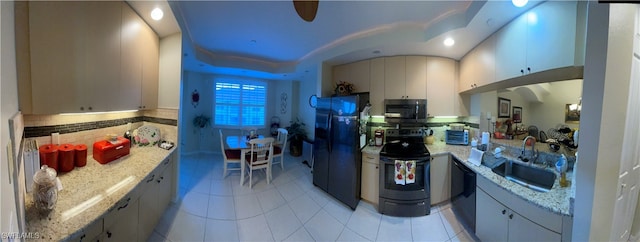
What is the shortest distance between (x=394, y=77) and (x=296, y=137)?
2.77 meters

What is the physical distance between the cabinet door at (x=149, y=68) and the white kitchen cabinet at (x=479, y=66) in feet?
11.3

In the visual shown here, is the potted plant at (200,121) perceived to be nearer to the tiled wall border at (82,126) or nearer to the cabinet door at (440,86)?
the tiled wall border at (82,126)

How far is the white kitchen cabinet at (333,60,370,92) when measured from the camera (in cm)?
293

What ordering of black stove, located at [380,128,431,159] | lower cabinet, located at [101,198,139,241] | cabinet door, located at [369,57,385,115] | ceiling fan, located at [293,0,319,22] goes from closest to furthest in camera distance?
1. ceiling fan, located at [293,0,319,22]
2. lower cabinet, located at [101,198,139,241]
3. black stove, located at [380,128,431,159]
4. cabinet door, located at [369,57,385,115]

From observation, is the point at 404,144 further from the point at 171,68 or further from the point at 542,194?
the point at 171,68

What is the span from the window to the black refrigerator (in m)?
2.77

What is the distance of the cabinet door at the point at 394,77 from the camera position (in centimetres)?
277

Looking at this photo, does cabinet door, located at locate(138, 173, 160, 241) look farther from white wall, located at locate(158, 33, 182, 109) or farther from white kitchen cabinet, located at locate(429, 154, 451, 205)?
white kitchen cabinet, located at locate(429, 154, 451, 205)

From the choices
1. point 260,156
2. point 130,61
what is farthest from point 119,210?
point 260,156

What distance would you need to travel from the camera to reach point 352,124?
2.33 meters

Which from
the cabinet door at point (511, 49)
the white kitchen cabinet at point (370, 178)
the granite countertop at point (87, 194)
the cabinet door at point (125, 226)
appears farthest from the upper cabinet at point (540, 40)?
the cabinet door at point (125, 226)

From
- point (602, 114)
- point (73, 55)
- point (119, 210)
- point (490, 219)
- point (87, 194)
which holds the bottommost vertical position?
point (490, 219)

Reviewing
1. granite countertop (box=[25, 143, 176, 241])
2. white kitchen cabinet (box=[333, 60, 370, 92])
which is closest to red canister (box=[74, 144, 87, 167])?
granite countertop (box=[25, 143, 176, 241])

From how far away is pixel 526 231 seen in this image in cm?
128
